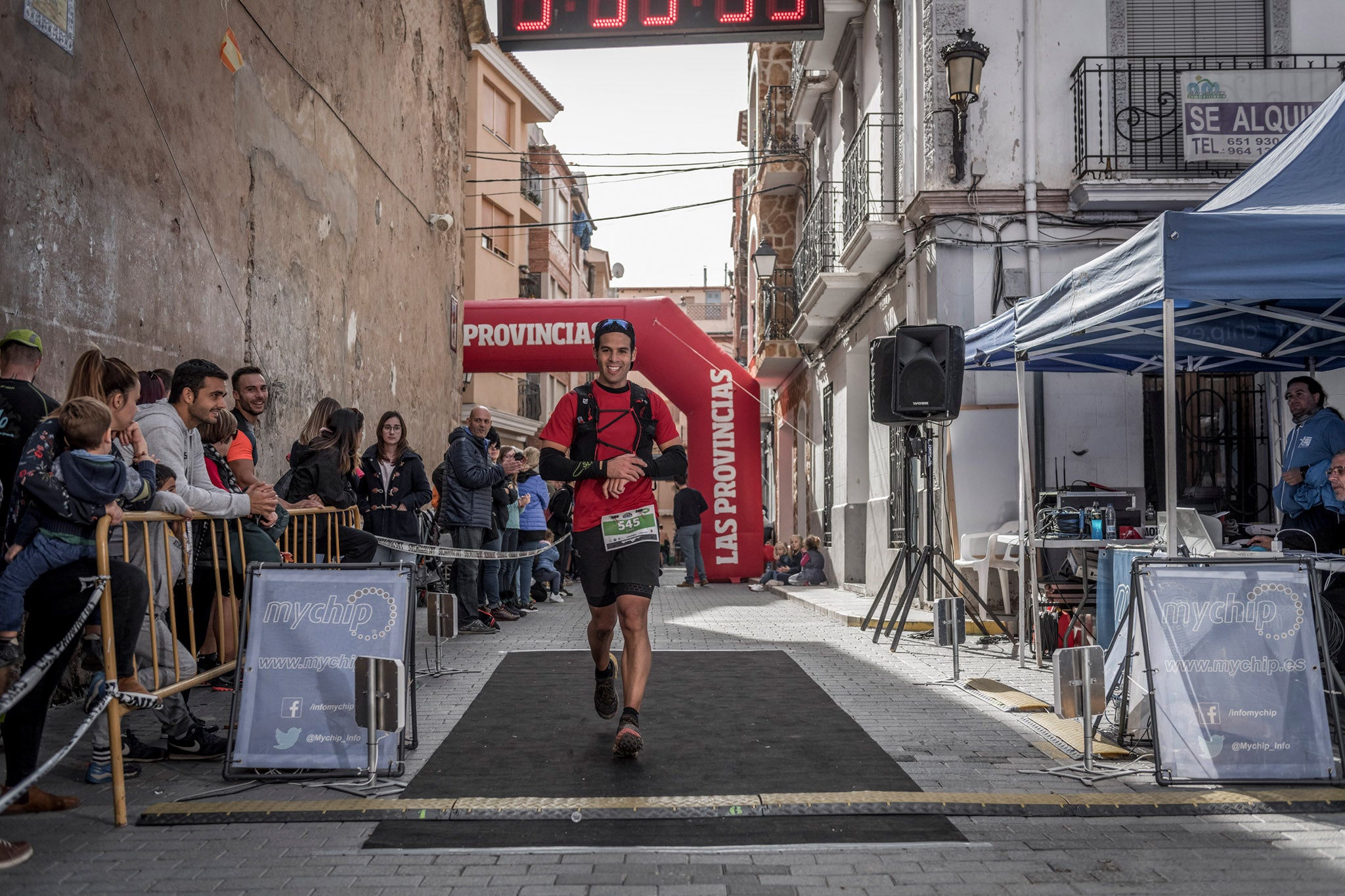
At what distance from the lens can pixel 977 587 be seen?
11.7 m

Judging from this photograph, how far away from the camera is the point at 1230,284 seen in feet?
18.9

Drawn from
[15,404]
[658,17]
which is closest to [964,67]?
[658,17]

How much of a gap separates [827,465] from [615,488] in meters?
14.9

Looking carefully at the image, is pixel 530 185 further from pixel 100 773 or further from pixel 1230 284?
pixel 100 773

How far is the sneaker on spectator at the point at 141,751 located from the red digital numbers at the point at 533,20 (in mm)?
7548

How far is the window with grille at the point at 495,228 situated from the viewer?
33875 millimetres

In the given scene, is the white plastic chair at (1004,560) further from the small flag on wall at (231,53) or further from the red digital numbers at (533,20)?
the small flag on wall at (231,53)

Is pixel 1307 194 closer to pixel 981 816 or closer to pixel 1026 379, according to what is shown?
pixel 981 816

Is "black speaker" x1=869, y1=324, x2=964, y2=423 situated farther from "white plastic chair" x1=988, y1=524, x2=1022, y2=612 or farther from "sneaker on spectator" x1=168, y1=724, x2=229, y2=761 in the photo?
"sneaker on spectator" x1=168, y1=724, x2=229, y2=761

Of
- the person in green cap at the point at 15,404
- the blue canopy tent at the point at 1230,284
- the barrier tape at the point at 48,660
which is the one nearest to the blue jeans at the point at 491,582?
the blue canopy tent at the point at 1230,284

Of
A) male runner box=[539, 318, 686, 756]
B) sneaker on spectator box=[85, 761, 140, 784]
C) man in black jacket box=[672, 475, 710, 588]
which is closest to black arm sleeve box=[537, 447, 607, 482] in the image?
male runner box=[539, 318, 686, 756]

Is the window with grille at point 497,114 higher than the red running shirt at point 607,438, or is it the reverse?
the window with grille at point 497,114

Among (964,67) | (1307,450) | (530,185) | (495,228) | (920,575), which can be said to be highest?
(530,185)

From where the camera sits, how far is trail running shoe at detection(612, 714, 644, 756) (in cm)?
534
